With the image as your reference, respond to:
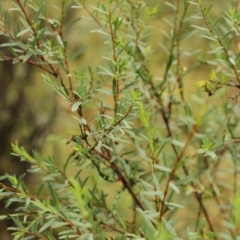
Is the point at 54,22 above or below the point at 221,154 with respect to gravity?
above

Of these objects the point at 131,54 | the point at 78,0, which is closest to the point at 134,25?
the point at 131,54

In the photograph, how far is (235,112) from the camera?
1.05 m

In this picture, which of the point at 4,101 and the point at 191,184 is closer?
the point at 191,184

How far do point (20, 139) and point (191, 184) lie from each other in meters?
→ 0.81

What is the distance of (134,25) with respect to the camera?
977 mm

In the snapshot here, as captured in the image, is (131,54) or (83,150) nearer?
(83,150)

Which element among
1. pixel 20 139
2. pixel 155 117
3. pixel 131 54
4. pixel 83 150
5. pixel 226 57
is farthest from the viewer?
pixel 20 139

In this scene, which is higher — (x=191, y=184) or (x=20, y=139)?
(x=191, y=184)

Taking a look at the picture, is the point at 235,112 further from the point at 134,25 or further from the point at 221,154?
the point at 134,25

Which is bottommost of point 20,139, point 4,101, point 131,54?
point 20,139

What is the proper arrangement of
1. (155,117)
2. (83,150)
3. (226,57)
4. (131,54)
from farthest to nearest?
1. (155,117)
2. (131,54)
3. (226,57)
4. (83,150)

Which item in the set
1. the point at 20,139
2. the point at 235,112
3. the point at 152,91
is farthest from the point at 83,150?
the point at 20,139

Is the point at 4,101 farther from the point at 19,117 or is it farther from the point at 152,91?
A: the point at 152,91

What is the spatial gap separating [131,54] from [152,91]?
0.10 metres
